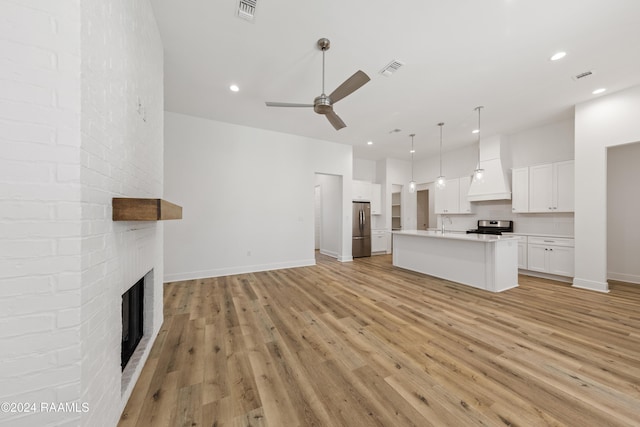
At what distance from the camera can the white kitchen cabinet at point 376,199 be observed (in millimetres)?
7473

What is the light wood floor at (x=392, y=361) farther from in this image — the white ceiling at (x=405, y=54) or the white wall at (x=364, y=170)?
the white wall at (x=364, y=170)

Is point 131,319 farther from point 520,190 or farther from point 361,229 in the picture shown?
point 520,190

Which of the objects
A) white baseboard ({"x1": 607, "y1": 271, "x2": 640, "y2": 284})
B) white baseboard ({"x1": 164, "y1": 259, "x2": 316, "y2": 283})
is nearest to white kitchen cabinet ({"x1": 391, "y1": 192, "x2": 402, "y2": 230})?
white baseboard ({"x1": 164, "y1": 259, "x2": 316, "y2": 283})

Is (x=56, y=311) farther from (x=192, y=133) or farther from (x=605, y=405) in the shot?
(x=192, y=133)

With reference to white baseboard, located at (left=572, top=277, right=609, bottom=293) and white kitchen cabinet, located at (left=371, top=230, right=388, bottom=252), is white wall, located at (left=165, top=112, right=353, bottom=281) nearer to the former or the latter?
white kitchen cabinet, located at (left=371, top=230, right=388, bottom=252)

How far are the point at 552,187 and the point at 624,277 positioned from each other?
2.03 meters

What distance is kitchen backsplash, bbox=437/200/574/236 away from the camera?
15.9 feet

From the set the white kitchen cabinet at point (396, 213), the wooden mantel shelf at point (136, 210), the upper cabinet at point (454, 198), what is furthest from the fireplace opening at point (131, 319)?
the white kitchen cabinet at point (396, 213)

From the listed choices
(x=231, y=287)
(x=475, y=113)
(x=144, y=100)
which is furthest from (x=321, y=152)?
(x=144, y=100)

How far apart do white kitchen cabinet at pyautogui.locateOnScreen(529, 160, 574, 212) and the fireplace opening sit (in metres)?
6.87

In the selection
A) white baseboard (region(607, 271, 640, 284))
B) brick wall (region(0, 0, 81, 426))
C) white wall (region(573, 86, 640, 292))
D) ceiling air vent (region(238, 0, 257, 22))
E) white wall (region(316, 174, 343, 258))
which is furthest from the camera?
white wall (region(316, 174, 343, 258))

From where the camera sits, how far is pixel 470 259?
4086 mm

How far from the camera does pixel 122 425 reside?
A: 4.53 feet

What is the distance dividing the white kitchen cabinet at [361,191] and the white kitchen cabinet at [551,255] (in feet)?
13.0
